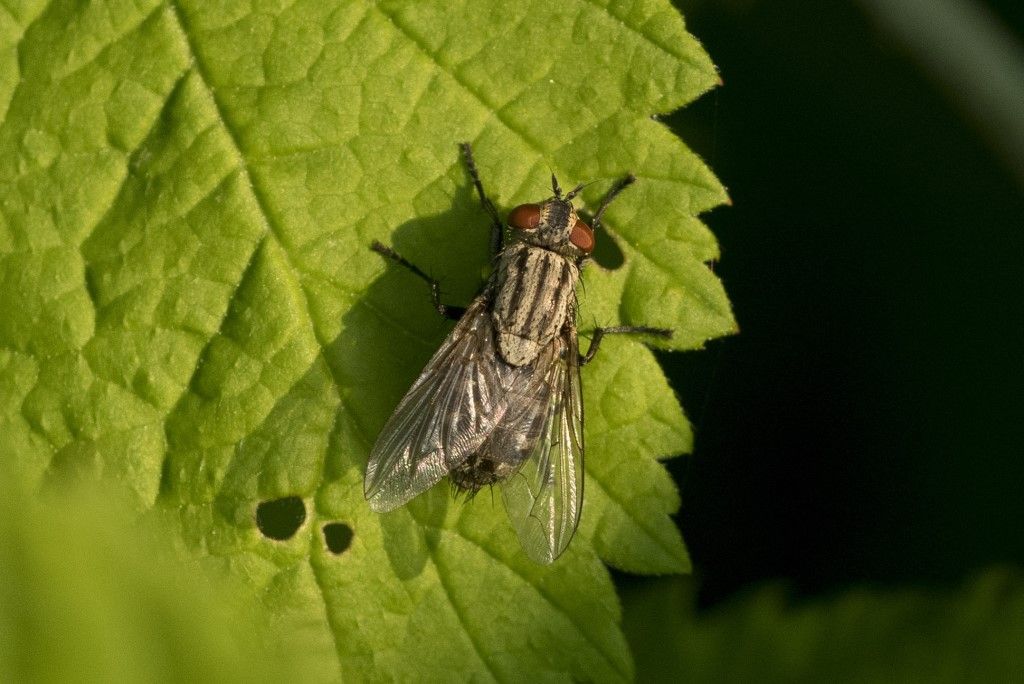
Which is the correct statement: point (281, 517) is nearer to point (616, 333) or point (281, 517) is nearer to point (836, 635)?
point (616, 333)

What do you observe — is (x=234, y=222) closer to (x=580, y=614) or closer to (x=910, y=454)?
(x=580, y=614)

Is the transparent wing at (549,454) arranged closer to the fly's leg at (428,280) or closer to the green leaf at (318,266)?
the green leaf at (318,266)

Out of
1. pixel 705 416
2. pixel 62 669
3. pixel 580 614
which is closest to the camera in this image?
pixel 62 669

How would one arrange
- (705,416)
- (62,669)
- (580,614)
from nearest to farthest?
(62,669)
(580,614)
(705,416)

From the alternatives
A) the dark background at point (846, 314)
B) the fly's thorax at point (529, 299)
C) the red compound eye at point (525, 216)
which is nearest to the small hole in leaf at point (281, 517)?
the fly's thorax at point (529, 299)

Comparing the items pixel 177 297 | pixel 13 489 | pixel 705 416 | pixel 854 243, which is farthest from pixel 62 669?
pixel 854 243

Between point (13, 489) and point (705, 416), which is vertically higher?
point (13, 489)
